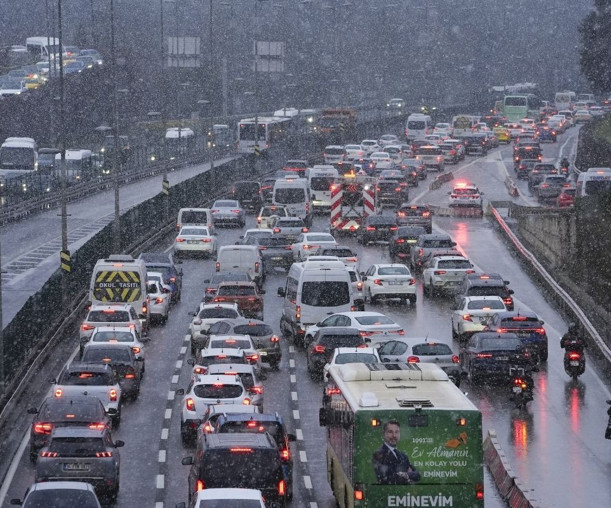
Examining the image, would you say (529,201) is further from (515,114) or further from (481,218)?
(515,114)

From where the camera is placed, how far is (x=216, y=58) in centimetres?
18312

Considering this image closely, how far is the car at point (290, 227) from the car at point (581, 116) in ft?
310

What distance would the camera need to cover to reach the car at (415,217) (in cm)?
6931

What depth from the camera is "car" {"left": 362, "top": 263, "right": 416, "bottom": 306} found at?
5069cm

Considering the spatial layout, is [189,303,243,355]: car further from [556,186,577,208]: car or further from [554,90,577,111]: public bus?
[554,90,577,111]: public bus

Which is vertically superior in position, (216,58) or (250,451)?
(216,58)

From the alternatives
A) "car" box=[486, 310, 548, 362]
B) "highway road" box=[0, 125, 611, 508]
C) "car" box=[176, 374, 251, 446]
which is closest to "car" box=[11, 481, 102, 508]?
"highway road" box=[0, 125, 611, 508]

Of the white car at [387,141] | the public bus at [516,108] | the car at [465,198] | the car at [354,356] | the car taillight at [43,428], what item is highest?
the public bus at [516,108]

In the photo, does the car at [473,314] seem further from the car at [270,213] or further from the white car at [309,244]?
the car at [270,213]

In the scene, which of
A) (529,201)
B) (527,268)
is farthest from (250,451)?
(529,201)

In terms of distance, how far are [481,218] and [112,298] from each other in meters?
36.1

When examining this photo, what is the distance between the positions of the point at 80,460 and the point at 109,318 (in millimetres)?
16483

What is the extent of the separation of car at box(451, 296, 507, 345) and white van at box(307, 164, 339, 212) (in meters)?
33.6

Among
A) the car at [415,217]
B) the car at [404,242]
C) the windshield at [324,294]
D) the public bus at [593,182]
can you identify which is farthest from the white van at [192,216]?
the windshield at [324,294]
